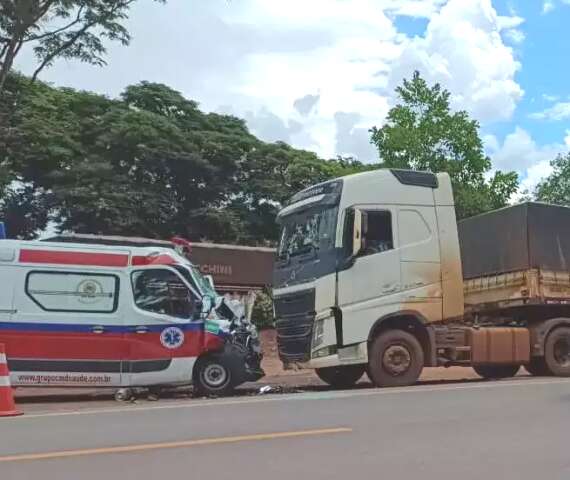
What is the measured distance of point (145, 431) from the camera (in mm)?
8273

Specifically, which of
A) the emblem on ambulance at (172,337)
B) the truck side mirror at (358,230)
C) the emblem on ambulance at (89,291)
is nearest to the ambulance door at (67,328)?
the emblem on ambulance at (89,291)

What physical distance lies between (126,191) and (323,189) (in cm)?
1512

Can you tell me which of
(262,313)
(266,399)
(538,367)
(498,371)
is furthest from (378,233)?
(262,313)

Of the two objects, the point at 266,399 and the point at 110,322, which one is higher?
the point at 110,322

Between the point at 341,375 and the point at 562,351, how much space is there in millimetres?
→ 4412

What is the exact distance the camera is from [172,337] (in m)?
13.0

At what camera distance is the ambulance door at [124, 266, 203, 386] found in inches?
506

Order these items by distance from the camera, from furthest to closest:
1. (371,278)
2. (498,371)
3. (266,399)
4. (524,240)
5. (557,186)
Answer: (557,186)
(498,371)
(524,240)
(371,278)
(266,399)

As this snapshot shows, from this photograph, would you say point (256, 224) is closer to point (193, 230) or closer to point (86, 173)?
point (193, 230)

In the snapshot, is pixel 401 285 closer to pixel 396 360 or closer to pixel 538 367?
pixel 396 360

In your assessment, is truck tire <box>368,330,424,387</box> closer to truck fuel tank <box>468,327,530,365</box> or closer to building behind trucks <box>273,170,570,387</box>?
building behind trucks <box>273,170,570,387</box>

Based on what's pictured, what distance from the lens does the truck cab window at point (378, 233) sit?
12.9 m

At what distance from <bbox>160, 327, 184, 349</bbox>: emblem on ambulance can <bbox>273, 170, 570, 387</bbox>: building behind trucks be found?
1769 mm

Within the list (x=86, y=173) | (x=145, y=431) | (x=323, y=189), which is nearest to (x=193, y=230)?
(x=86, y=173)
